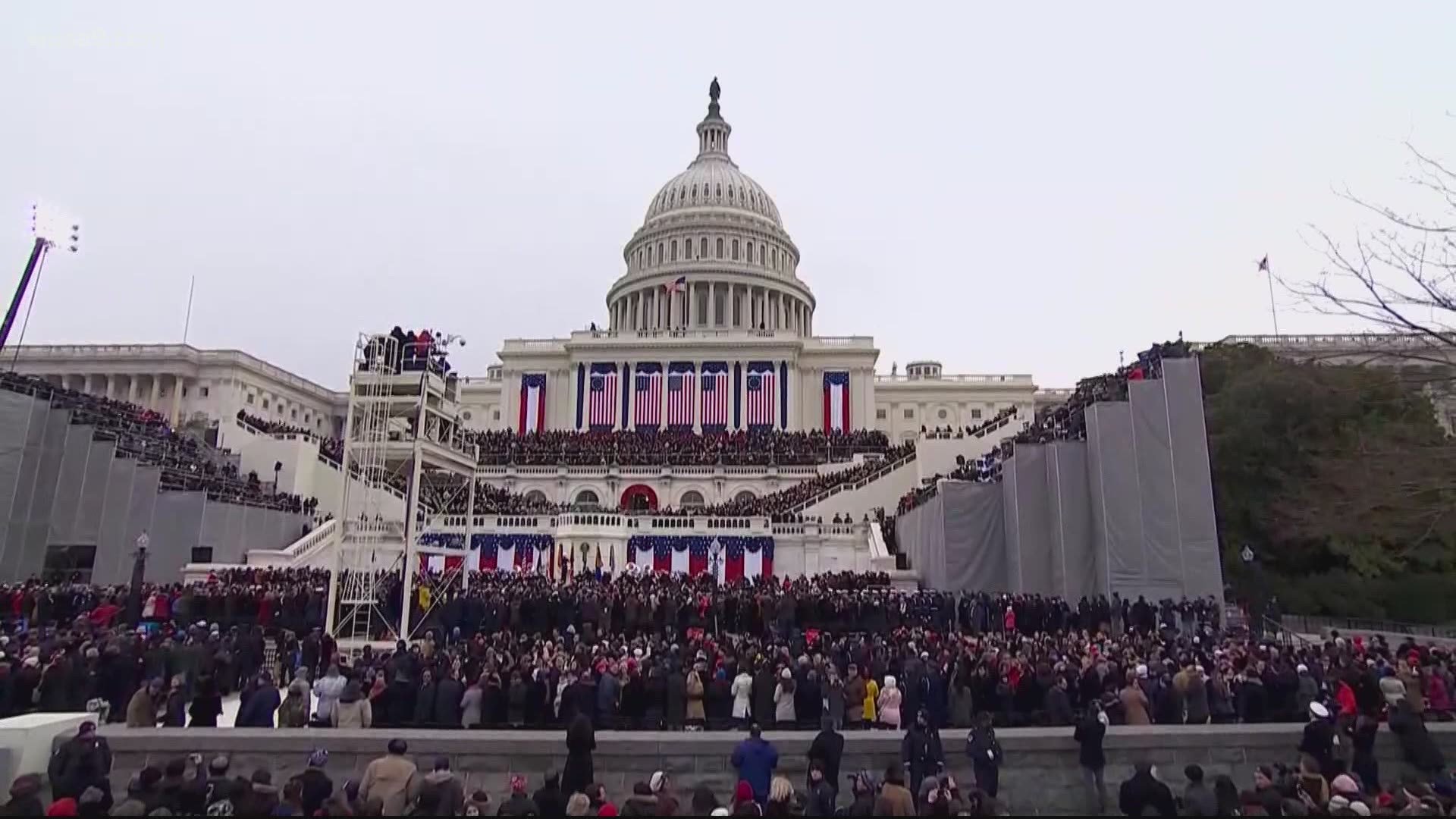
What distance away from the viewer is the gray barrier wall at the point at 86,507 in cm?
2877

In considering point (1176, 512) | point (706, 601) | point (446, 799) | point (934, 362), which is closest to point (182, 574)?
point (706, 601)

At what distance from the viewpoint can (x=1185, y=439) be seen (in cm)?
2238

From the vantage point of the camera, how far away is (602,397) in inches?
2714

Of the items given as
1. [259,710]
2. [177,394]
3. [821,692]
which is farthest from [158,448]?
[177,394]

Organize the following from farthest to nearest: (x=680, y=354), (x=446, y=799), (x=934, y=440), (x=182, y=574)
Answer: (x=680, y=354)
(x=934, y=440)
(x=182, y=574)
(x=446, y=799)

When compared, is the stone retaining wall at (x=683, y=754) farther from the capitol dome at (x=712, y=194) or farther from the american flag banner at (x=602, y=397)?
the capitol dome at (x=712, y=194)

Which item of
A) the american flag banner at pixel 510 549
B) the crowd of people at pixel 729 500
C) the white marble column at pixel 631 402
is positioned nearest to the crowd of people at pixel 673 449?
the crowd of people at pixel 729 500

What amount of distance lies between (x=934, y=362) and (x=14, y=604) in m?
89.4

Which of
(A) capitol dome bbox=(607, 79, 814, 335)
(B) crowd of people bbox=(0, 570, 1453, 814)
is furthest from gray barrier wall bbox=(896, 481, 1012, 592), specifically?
(A) capitol dome bbox=(607, 79, 814, 335)

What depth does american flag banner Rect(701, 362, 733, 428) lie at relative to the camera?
68500 mm

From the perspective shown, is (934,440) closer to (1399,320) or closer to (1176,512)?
(1176,512)

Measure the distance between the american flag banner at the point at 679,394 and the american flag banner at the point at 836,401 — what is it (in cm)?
1168

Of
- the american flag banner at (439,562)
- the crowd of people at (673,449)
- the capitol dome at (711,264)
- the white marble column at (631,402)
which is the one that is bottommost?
the american flag banner at (439,562)

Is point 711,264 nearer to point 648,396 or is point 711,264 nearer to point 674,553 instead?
point 648,396
